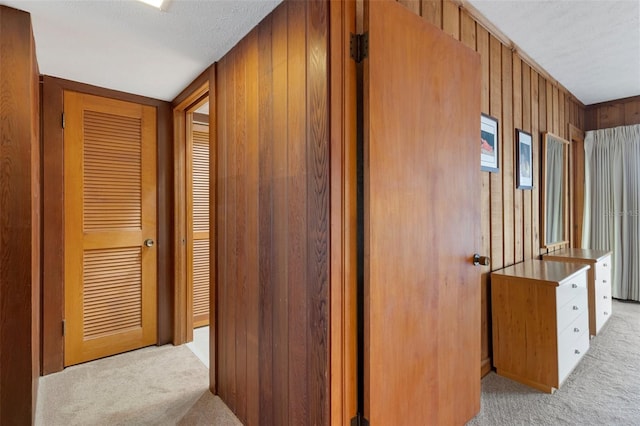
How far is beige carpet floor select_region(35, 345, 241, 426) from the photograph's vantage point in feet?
6.17

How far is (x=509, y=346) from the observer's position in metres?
2.21

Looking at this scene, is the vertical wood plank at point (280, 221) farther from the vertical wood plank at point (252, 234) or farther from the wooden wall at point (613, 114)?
the wooden wall at point (613, 114)

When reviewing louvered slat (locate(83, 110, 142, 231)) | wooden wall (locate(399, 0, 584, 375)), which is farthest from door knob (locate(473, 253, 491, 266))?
louvered slat (locate(83, 110, 142, 231))

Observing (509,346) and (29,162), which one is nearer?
(29,162)

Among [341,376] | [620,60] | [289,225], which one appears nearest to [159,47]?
[289,225]

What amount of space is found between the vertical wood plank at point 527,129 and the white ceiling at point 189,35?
0.17m

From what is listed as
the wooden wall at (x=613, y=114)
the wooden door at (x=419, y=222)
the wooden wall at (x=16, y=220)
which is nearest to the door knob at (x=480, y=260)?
the wooden door at (x=419, y=222)

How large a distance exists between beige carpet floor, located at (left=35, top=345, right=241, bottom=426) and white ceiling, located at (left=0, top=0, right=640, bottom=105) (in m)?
2.13

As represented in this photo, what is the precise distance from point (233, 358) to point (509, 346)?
180 centimetres

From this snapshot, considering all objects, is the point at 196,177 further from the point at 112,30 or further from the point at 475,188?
the point at 475,188

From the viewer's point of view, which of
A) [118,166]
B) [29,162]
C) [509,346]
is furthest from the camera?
[118,166]

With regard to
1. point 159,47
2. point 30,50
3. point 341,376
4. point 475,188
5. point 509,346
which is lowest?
point 509,346

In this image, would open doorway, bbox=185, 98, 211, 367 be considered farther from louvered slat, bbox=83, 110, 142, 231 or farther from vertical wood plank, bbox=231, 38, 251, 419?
vertical wood plank, bbox=231, 38, 251, 419

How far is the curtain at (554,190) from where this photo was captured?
3.23 metres
